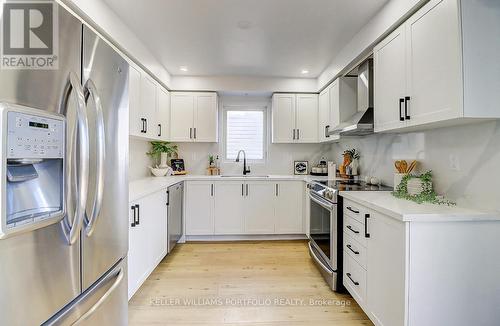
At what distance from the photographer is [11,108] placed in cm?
70

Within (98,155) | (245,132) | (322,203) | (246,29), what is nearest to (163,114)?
(245,132)

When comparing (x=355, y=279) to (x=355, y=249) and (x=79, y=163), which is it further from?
(x=79, y=163)

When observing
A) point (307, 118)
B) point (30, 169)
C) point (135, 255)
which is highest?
point (307, 118)

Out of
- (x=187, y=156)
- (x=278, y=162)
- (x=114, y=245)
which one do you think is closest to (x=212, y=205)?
(x=187, y=156)

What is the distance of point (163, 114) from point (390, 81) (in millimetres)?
2897

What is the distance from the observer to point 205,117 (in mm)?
3936

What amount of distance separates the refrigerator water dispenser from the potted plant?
2813mm

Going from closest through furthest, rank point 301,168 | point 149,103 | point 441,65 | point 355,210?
point 441,65
point 355,210
point 149,103
point 301,168

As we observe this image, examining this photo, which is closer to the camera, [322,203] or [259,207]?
[322,203]

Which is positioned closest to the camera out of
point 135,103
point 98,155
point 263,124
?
point 98,155

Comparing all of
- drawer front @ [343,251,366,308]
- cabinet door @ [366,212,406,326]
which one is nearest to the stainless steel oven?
drawer front @ [343,251,366,308]

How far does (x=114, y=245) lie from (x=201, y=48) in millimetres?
2417

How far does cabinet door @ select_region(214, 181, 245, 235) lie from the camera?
364 centimetres

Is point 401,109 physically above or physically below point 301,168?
above
